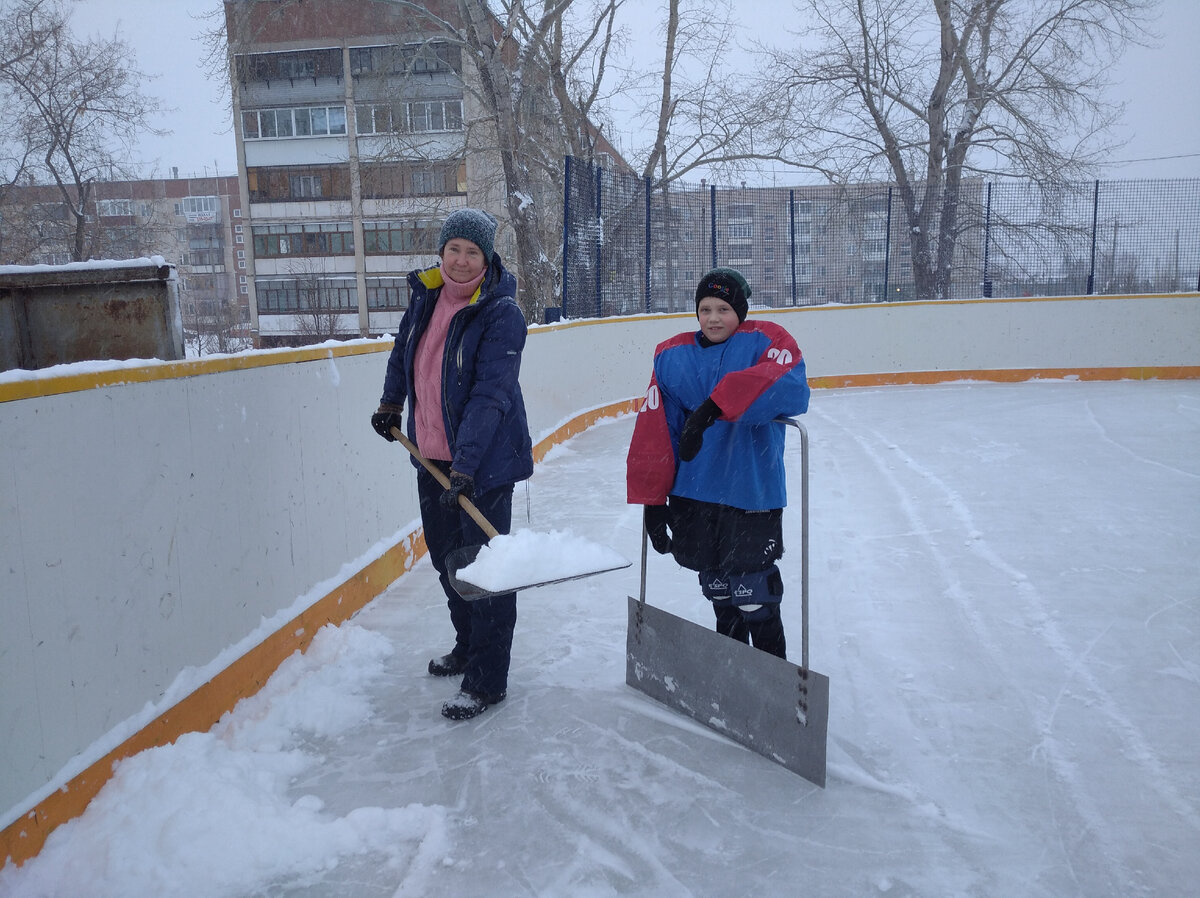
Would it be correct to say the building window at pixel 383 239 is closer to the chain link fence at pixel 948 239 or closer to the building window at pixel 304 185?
the building window at pixel 304 185

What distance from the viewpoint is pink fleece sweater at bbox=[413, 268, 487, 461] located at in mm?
3020

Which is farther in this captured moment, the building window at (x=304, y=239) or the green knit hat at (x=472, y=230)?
the building window at (x=304, y=239)

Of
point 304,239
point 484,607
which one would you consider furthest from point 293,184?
point 484,607

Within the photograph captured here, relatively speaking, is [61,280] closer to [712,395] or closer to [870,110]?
[712,395]

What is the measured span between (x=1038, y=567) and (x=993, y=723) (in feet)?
6.28

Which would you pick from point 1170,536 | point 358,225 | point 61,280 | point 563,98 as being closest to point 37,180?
point 563,98

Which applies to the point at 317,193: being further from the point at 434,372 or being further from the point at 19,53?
the point at 434,372

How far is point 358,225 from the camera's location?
4694 cm

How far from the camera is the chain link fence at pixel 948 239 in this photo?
13.5 m

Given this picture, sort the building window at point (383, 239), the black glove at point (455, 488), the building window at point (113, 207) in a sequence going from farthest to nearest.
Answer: the building window at point (383, 239) < the building window at point (113, 207) < the black glove at point (455, 488)

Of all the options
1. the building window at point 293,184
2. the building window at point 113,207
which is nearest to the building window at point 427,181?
the building window at point 113,207

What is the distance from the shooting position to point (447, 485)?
2.89 m

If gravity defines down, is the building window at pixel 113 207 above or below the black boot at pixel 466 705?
above

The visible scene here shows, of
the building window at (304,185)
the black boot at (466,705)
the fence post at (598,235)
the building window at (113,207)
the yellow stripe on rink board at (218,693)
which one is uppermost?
the building window at (304,185)
